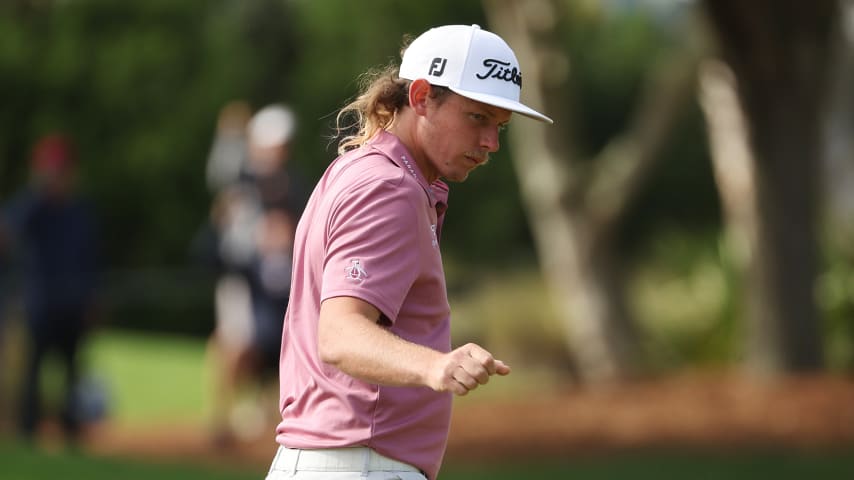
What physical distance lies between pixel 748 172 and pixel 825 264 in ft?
11.0


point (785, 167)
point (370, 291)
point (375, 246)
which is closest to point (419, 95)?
point (375, 246)

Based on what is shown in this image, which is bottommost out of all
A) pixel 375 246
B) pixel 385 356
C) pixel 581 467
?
pixel 581 467

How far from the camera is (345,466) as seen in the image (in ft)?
12.9

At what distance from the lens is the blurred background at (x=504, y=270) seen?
11609mm

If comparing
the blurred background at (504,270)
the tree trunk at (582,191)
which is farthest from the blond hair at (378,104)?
the tree trunk at (582,191)

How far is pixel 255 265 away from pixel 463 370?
27.9ft

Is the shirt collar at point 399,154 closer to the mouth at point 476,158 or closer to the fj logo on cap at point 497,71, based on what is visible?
the mouth at point 476,158

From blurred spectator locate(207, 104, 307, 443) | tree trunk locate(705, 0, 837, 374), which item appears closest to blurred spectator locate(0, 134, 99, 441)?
blurred spectator locate(207, 104, 307, 443)

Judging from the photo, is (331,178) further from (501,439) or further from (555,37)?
(555,37)

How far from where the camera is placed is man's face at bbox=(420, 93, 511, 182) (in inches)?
158

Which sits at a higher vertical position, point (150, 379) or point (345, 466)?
point (345, 466)

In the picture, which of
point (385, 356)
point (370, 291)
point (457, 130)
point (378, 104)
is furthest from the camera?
point (378, 104)

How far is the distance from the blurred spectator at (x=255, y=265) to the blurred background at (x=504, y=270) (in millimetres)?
33

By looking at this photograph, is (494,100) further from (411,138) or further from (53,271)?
(53,271)
